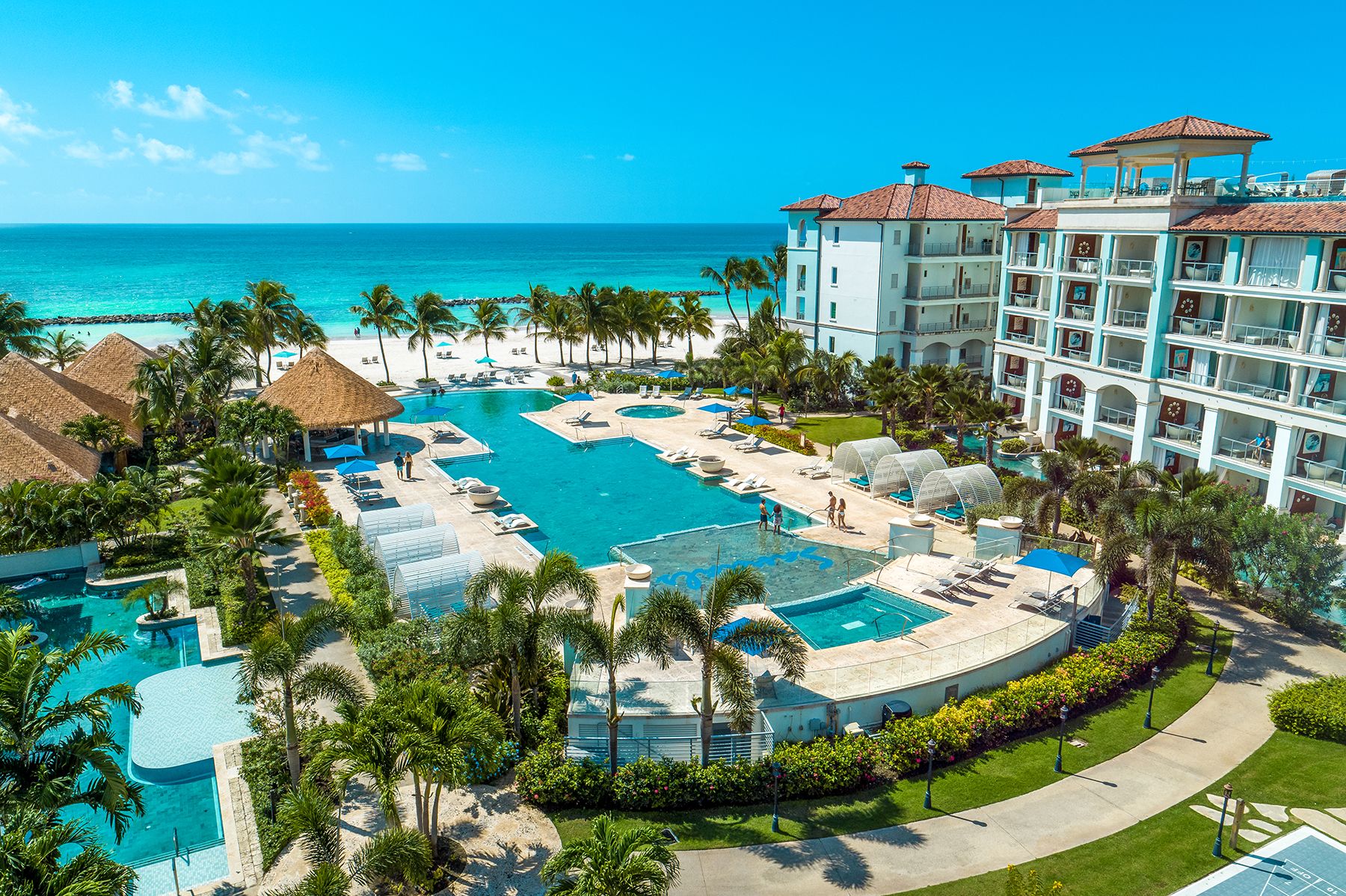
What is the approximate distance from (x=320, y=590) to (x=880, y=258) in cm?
3701

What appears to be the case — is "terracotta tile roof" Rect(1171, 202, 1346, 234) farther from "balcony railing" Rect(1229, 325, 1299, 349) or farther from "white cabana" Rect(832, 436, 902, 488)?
"white cabana" Rect(832, 436, 902, 488)

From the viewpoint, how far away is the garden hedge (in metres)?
17.7

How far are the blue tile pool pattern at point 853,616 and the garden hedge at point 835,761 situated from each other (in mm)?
3544

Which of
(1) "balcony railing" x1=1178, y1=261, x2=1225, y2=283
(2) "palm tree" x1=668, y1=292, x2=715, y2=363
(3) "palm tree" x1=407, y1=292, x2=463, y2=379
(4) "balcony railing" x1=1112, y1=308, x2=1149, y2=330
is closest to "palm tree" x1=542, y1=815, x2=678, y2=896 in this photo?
(1) "balcony railing" x1=1178, y1=261, x2=1225, y2=283

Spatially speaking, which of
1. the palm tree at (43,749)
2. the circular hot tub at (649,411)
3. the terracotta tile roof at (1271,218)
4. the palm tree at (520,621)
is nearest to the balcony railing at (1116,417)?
the terracotta tile roof at (1271,218)

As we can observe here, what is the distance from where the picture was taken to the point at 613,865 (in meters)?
11.8

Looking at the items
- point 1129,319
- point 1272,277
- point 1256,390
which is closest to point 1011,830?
point 1256,390

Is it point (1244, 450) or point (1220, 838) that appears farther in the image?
point (1244, 450)

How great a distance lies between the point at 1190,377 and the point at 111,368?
51199 millimetres

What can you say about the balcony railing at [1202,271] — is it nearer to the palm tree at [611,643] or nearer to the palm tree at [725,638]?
the palm tree at [725,638]

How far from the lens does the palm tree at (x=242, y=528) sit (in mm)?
24878

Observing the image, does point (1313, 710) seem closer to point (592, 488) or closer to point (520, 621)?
point (520, 621)

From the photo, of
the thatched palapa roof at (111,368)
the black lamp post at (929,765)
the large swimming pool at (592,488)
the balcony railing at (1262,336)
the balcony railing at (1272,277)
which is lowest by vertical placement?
the black lamp post at (929,765)

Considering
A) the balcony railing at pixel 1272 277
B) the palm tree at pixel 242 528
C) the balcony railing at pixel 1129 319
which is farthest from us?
the balcony railing at pixel 1129 319
